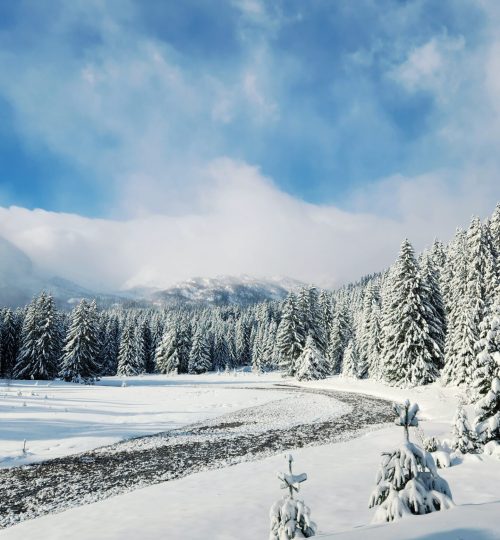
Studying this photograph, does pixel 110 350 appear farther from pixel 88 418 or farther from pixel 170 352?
pixel 88 418

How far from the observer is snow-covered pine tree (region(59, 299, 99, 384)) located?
62.2m

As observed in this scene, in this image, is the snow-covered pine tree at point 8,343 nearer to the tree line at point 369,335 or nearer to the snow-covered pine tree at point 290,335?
the tree line at point 369,335

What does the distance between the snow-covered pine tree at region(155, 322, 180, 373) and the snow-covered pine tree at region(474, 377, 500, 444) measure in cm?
Answer: 7991

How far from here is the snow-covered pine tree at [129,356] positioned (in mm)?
86625

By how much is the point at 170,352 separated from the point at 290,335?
34.1m

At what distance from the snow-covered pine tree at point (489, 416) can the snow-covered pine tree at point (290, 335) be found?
176 feet

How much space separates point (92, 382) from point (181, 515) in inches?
2272

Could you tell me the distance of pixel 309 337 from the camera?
6331 centimetres

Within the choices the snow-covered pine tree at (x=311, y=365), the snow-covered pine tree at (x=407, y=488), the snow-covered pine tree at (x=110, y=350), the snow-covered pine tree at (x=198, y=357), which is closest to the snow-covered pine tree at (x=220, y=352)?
the snow-covered pine tree at (x=198, y=357)

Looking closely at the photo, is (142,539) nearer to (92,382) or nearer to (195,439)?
(195,439)

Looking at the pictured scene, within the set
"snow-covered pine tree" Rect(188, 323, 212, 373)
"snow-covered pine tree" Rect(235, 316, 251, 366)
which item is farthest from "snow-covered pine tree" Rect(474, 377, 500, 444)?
"snow-covered pine tree" Rect(235, 316, 251, 366)

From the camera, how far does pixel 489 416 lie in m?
14.7

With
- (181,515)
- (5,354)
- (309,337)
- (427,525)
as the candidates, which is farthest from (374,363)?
(5,354)

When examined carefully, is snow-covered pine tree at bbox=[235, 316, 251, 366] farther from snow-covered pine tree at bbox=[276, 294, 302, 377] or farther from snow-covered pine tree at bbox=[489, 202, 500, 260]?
snow-covered pine tree at bbox=[489, 202, 500, 260]
